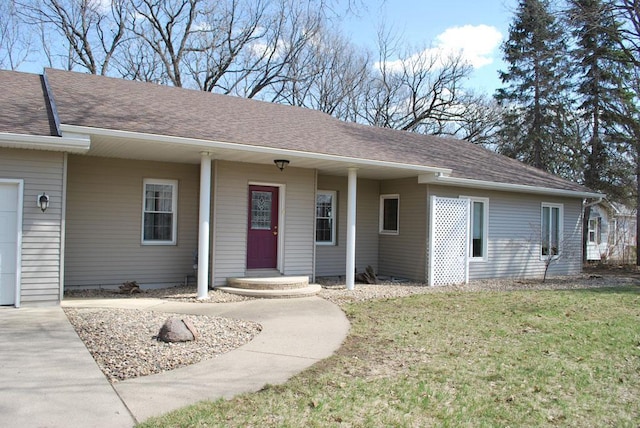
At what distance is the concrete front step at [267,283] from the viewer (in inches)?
400

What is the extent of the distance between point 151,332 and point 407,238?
8.05 metres

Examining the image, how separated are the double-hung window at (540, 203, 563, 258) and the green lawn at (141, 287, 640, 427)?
6.61 meters

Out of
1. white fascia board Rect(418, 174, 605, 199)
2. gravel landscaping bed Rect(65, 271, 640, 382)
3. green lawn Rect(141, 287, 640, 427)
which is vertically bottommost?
green lawn Rect(141, 287, 640, 427)

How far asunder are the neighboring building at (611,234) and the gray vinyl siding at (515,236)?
26.0 feet

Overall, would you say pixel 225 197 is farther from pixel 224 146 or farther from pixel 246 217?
pixel 224 146

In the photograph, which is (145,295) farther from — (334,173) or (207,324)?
(334,173)

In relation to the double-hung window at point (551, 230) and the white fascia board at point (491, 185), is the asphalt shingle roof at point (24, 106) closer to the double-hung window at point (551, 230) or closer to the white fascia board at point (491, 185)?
the white fascia board at point (491, 185)

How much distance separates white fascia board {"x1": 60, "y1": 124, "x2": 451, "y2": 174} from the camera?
8.00 metres

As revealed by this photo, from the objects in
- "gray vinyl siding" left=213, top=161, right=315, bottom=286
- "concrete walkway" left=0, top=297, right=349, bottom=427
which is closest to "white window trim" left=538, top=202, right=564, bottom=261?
"gray vinyl siding" left=213, top=161, right=315, bottom=286

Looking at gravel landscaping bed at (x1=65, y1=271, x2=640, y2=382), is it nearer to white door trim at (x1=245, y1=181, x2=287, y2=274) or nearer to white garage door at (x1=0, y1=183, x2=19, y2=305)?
white garage door at (x1=0, y1=183, x2=19, y2=305)

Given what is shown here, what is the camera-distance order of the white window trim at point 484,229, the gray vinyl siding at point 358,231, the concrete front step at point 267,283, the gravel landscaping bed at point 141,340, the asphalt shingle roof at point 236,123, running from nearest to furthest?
the gravel landscaping bed at point 141,340
the asphalt shingle roof at point 236,123
the concrete front step at point 267,283
the gray vinyl siding at point 358,231
the white window trim at point 484,229

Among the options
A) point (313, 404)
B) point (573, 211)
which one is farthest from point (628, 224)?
point (313, 404)

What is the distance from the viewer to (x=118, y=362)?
5293 mm

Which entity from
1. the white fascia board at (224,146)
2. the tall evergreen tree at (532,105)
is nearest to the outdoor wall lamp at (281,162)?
the white fascia board at (224,146)
